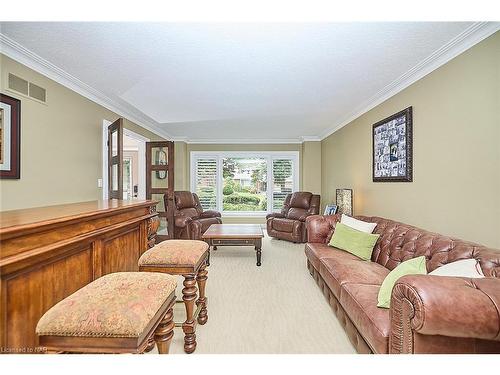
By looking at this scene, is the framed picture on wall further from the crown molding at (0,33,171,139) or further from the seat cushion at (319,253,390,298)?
the crown molding at (0,33,171,139)

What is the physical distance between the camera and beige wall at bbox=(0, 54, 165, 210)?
248 cm

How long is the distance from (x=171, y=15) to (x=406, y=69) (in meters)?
2.76

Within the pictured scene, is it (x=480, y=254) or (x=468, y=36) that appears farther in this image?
(x=468, y=36)

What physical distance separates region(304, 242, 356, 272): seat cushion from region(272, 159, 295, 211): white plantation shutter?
154 inches

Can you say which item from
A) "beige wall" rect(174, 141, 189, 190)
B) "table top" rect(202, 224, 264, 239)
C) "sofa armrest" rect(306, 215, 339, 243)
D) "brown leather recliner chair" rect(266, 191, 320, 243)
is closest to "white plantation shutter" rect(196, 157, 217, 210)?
"beige wall" rect(174, 141, 189, 190)

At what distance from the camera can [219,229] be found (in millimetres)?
4512

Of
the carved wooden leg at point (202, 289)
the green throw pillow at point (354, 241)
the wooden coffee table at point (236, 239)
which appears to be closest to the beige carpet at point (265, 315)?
the carved wooden leg at point (202, 289)

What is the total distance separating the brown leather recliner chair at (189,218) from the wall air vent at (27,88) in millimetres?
2909

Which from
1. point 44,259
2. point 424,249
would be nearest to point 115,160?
point 44,259

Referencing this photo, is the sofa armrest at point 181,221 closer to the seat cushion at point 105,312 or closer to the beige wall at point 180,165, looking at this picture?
the beige wall at point 180,165

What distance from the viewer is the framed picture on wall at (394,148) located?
9.82 feet

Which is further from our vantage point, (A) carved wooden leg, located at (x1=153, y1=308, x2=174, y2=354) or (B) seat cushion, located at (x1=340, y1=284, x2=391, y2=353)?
(B) seat cushion, located at (x1=340, y1=284, x2=391, y2=353)
